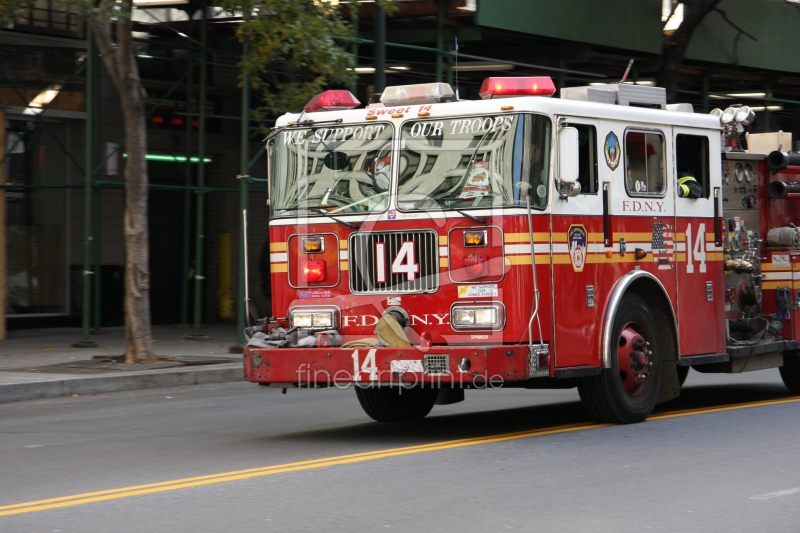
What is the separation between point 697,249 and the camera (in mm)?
10758

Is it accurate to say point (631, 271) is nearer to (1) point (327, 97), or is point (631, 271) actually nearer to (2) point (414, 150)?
(2) point (414, 150)

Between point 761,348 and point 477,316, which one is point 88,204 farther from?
point 761,348

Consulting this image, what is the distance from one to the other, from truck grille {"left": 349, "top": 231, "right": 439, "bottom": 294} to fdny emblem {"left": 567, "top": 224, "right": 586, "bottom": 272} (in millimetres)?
1062

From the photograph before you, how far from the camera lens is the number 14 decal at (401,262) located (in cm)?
934

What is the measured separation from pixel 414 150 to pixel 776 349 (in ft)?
14.7

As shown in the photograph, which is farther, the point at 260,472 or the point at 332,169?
the point at 332,169

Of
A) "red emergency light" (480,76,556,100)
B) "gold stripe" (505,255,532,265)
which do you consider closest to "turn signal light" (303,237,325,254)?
"gold stripe" (505,255,532,265)

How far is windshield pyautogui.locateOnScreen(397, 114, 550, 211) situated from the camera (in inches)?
354

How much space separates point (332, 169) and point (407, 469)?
2.90 metres

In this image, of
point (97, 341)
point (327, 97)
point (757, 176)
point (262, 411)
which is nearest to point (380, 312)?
point (327, 97)

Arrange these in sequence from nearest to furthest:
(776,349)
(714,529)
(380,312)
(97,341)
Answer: (714,529)
(380,312)
(776,349)
(97,341)

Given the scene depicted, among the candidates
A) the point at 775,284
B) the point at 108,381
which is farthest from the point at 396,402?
the point at 108,381

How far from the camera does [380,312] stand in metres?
9.45

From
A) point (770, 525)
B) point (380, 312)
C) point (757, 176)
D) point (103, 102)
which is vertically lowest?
point (770, 525)
